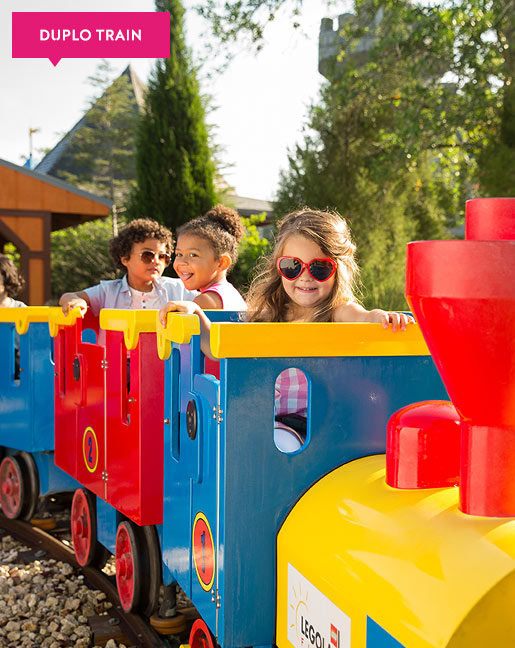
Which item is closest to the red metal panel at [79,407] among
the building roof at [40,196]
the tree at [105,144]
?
the building roof at [40,196]

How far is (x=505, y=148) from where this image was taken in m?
12.1

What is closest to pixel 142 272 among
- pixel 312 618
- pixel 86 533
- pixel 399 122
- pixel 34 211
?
pixel 86 533

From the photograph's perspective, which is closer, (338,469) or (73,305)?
(338,469)

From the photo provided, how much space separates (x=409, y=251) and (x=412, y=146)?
1213 centimetres

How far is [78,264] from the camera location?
17.6m

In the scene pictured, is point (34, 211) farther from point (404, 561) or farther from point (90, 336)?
point (404, 561)

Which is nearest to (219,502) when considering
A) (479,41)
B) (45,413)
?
(45,413)

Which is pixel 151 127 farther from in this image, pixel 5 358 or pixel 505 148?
pixel 5 358

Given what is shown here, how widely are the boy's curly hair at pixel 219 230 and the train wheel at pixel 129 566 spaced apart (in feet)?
4.85

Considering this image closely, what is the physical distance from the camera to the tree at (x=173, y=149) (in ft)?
53.4

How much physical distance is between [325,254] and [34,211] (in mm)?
10223

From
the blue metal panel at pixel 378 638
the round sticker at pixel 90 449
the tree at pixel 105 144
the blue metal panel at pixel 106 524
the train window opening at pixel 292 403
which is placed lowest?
the blue metal panel at pixel 106 524

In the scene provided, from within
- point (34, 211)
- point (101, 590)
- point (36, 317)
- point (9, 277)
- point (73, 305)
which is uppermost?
point (34, 211)

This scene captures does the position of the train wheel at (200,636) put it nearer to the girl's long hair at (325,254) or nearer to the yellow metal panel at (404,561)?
the yellow metal panel at (404,561)
